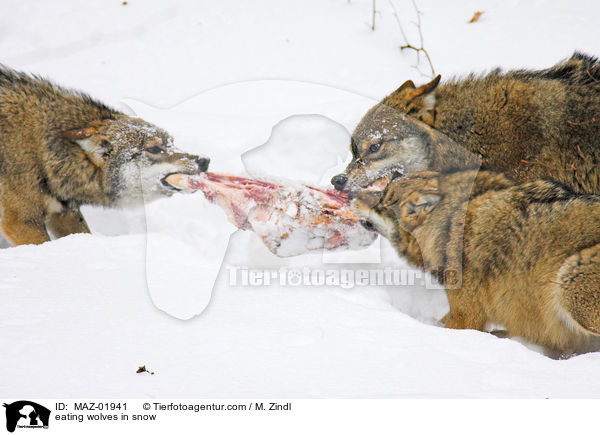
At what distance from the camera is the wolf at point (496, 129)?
16.3ft

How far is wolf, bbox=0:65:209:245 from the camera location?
5293mm

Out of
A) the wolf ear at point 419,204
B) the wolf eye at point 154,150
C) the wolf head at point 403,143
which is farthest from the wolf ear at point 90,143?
the wolf ear at point 419,204

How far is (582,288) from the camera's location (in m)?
3.56

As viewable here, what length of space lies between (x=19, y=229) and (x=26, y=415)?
3228 millimetres

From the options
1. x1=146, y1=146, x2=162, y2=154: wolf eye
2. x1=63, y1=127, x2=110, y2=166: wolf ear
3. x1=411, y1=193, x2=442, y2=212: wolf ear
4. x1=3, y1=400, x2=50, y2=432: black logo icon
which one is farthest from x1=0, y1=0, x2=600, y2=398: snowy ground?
x1=63, y1=127, x2=110, y2=166: wolf ear

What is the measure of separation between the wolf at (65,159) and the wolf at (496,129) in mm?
1728

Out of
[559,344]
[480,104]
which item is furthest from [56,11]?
[559,344]

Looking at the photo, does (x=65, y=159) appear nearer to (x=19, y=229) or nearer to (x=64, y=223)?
(x=64, y=223)

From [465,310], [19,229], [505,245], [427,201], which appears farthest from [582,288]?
[19,229]

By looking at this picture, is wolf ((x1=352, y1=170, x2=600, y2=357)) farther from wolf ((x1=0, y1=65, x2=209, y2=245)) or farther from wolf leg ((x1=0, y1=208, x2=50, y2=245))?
wolf leg ((x1=0, y1=208, x2=50, y2=245))

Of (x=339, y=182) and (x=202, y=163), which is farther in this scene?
(x=202, y=163)

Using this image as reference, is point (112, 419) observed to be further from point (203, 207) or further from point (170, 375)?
point (203, 207)

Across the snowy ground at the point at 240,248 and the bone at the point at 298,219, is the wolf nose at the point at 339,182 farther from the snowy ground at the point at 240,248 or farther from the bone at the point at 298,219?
the snowy ground at the point at 240,248

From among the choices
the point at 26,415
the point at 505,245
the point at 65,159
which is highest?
the point at 65,159
